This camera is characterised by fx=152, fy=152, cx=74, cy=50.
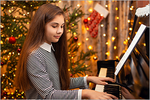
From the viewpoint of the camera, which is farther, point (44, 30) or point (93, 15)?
point (93, 15)

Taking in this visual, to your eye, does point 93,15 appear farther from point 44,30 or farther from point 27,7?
point 44,30

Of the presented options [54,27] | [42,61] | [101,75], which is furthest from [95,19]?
[42,61]

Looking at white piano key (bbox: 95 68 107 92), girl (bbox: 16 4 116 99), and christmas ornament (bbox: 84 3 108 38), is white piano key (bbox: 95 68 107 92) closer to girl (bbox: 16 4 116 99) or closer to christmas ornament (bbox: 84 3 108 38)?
girl (bbox: 16 4 116 99)

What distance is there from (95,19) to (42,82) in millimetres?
2336

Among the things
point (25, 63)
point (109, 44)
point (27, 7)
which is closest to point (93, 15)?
point (109, 44)

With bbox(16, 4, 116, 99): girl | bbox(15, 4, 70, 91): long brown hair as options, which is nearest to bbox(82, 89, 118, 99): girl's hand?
bbox(16, 4, 116, 99): girl

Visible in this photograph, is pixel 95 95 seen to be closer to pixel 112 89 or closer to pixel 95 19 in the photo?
pixel 112 89

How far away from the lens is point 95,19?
3084 millimetres

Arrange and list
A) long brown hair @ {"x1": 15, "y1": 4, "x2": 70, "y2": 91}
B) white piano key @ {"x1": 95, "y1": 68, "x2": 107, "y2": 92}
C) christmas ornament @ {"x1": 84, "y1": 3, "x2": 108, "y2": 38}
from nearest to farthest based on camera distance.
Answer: long brown hair @ {"x1": 15, "y1": 4, "x2": 70, "y2": 91} < white piano key @ {"x1": 95, "y1": 68, "x2": 107, "y2": 92} < christmas ornament @ {"x1": 84, "y1": 3, "x2": 108, "y2": 38}

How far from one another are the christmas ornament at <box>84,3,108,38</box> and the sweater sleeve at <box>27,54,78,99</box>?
2101 millimetres

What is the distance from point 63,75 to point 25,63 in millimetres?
391

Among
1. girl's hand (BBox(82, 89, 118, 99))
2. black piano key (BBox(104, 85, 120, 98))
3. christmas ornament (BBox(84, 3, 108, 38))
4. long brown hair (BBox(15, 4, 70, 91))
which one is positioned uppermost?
christmas ornament (BBox(84, 3, 108, 38))

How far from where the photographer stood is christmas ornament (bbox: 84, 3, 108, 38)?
3005mm

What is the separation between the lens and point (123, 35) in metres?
2.86
